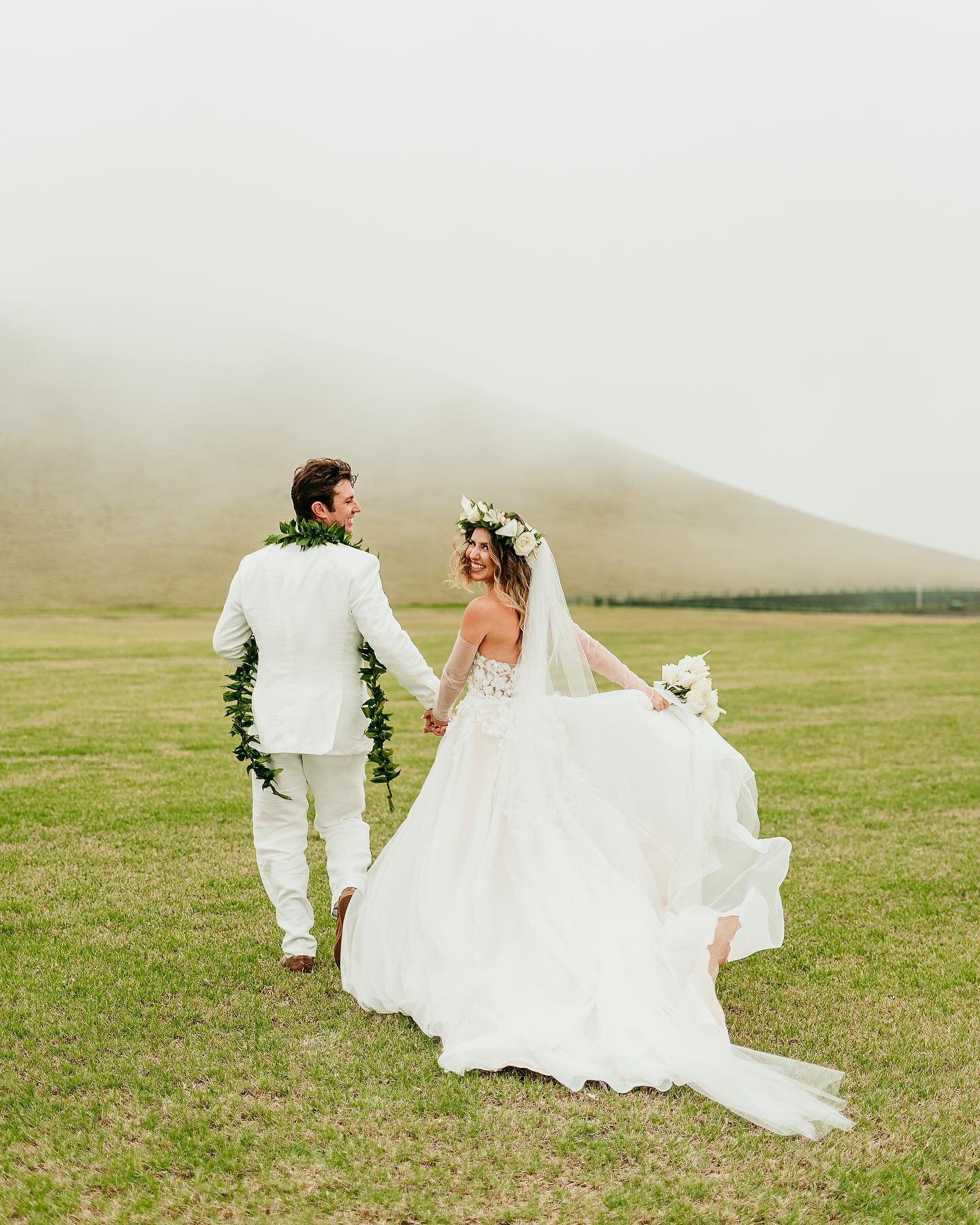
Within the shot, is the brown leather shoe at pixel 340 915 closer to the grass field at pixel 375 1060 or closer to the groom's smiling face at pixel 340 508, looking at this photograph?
the grass field at pixel 375 1060

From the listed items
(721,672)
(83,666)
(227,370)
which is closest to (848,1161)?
(721,672)

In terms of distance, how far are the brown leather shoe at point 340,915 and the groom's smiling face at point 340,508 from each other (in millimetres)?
2116

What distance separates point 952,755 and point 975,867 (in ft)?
19.6

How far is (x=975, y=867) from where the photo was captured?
29.3 ft

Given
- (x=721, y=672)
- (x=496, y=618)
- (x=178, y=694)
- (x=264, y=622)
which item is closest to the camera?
(x=496, y=618)

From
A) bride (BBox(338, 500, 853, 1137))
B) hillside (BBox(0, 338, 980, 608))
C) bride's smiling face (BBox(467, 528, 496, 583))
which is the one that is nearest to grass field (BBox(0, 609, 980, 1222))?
bride (BBox(338, 500, 853, 1137))

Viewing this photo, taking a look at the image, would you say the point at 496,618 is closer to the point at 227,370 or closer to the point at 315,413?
the point at 315,413

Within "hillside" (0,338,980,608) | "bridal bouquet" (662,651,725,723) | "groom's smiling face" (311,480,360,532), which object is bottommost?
"bridal bouquet" (662,651,725,723)

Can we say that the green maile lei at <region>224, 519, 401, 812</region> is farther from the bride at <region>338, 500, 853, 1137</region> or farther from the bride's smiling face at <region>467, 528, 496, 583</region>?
the bride's smiling face at <region>467, 528, 496, 583</region>

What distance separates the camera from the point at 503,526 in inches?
231

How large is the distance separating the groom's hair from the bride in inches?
35.1

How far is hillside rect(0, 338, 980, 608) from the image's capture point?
334 ft

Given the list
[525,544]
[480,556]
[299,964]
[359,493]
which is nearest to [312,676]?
Result: [480,556]

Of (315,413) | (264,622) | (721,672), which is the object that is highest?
(315,413)
